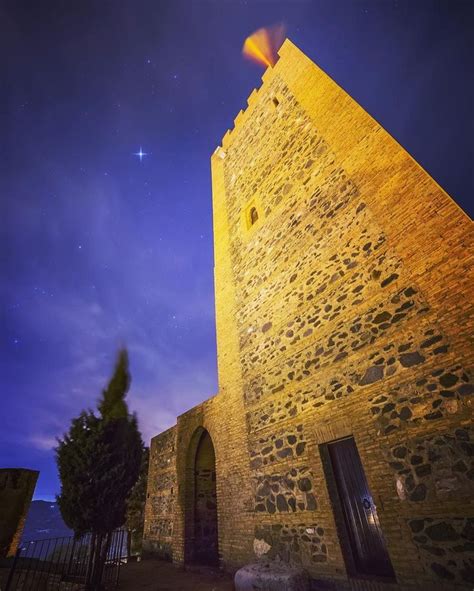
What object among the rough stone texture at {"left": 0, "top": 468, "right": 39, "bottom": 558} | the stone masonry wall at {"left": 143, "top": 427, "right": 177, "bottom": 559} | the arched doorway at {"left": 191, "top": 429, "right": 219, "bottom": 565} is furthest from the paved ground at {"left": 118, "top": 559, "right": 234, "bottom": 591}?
the rough stone texture at {"left": 0, "top": 468, "right": 39, "bottom": 558}

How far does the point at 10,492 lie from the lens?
31.2 ft

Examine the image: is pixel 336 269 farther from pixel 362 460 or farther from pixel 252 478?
pixel 252 478

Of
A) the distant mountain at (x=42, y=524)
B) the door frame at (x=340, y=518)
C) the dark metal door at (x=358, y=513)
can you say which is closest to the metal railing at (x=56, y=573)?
the door frame at (x=340, y=518)

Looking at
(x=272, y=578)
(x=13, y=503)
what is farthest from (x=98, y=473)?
(x=13, y=503)

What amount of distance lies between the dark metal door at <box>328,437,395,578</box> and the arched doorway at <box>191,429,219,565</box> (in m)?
4.74

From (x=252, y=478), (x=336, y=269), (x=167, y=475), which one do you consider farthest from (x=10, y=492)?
(x=336, y=269)

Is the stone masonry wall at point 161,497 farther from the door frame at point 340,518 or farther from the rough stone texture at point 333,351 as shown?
the door frame at point 340,518

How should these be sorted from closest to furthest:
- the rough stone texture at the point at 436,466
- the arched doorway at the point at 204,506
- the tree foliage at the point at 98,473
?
1. the rough stone texture at the point at 436,466
2. the tree foliage at the point at 98,473
3. the arched doorway at the point at 204,506

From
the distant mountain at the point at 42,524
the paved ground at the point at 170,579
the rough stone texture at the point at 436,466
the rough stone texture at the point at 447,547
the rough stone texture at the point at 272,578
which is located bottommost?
the paved ground at the point at 170,579

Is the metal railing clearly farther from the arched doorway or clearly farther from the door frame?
the door frame

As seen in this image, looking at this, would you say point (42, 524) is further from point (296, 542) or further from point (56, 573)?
point (296, 542)

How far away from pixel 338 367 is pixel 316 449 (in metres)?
1.43

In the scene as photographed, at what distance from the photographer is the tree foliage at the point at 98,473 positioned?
21.5ft

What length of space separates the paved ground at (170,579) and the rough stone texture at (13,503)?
420cm
